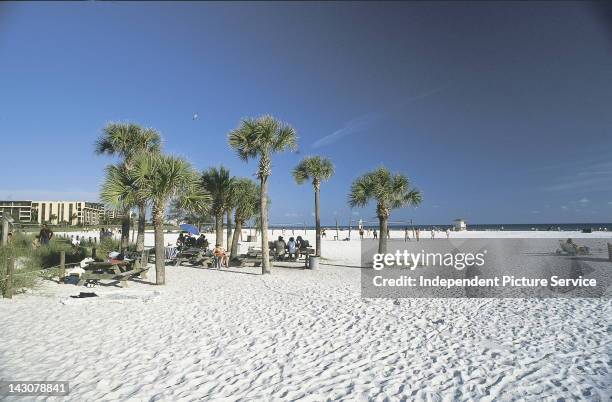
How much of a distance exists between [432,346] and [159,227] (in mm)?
9269

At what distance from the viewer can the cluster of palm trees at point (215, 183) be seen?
440 inches

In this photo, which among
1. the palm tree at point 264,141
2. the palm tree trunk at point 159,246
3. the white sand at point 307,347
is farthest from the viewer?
the palm tree at point 264,141

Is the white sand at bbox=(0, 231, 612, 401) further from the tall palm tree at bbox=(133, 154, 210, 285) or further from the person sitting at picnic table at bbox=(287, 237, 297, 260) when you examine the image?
the person sitting at picnic table at bbox=(287, 237, 297, 260)

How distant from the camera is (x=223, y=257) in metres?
15.9

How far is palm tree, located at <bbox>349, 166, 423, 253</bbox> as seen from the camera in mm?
16125

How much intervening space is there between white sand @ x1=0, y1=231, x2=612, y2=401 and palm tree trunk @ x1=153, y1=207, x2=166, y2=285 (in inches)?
79.4

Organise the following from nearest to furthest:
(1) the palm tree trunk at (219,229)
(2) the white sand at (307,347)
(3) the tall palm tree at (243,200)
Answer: (2) the white sand at (307,347), (1) the palm tree trunk at (219,229), (3) the tall palm tree at (243,200)

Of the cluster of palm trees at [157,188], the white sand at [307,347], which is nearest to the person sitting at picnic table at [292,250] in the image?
the cluster of palm trees at [157,188]

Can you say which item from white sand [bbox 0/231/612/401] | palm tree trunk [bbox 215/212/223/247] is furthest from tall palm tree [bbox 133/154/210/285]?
palm tree trunk [bbox 215/212/223/247]

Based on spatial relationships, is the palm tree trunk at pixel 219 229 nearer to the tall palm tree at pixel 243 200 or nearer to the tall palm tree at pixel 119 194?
the tall palm tree at pixel 243 200

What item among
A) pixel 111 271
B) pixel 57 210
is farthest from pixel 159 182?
pixel 57 210

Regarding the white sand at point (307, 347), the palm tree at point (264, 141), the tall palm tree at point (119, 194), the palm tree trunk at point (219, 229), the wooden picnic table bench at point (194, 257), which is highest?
the palm tree at point (264, 141)

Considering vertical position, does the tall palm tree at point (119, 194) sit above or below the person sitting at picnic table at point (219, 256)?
above

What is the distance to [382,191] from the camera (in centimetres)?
1599
